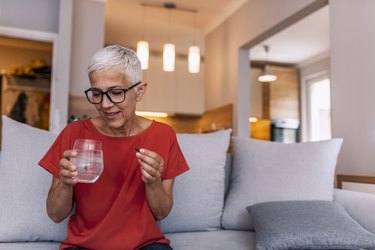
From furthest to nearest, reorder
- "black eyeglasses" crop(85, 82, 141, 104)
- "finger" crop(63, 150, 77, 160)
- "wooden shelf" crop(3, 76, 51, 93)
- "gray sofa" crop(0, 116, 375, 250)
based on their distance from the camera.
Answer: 1. "wooden shelf" crop(3, 76, 51, 93)
2. "gray sofa" crop(0, 116, 375, 250)
3. "black eyeglasses" crop(85, 82, 141, 104)
4. "finger" crop(63, 150, 77, 160)

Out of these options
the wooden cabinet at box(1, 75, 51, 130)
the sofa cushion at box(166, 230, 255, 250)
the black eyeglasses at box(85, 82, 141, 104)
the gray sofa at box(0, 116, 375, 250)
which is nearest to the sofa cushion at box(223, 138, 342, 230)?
the gray sofa at box(0, 116, 375, 250)

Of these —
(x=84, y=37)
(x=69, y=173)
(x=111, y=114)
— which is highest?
(x=84, y=37)

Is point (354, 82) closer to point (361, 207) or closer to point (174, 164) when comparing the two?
point (361, 207)

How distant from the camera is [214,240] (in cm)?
162

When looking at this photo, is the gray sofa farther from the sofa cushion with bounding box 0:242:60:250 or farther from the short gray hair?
the short gray hair

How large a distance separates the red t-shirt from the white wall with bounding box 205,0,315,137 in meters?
2.63

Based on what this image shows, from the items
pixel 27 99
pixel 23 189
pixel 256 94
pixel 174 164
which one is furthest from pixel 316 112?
pixel 23 189

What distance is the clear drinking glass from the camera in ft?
3.30

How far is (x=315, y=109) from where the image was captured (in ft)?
22.9

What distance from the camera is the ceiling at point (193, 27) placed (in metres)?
4.96

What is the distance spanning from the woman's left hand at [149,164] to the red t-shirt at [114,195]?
0.68 ft

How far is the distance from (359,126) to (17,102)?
4.79 m

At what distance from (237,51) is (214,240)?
356 cm

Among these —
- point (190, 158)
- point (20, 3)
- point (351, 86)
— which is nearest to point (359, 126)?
point (351, 86)
